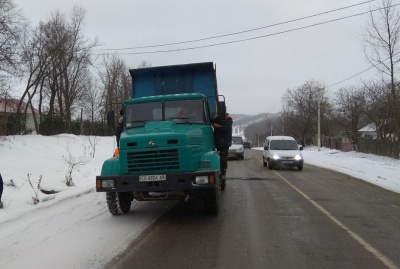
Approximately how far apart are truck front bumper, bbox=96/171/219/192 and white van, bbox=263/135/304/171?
44.9ft

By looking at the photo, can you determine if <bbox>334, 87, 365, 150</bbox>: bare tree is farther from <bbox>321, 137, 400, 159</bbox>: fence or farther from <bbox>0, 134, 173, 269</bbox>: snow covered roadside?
<bbox>0, 134, 173, 269</bbox>: snow covered roadside

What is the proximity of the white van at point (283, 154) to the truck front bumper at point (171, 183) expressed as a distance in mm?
13690

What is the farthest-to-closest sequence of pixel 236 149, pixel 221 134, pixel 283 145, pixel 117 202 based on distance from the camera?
pixel 236 149 → pixel 283 145 → pixel 221 134 → pixel 117 202

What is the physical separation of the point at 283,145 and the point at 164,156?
49.8ft

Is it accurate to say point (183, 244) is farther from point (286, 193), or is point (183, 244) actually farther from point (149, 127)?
point (286, 193)

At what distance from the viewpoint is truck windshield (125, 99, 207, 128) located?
8641mm

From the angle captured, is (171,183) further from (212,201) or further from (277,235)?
(277,235)

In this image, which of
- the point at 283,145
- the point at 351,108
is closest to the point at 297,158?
the point at 283,145

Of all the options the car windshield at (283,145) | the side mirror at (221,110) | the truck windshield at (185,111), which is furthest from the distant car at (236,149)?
the truck windshield at (185,111)

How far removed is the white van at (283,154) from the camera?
20.7m

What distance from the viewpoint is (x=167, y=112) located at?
341 inches

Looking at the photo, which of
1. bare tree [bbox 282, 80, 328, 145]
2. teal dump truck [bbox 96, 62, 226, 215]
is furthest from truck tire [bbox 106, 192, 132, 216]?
bare tree [bbox 282, 80, 328, 145]

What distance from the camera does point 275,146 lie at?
71.7 feet

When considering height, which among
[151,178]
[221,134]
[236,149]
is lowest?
[151,178]
